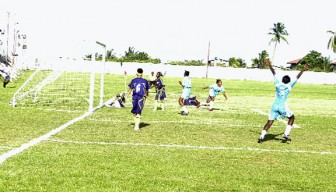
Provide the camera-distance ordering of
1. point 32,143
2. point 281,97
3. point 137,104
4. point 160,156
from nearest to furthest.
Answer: point 160,156 → point 32,143 → point 281,97 → point 137,104

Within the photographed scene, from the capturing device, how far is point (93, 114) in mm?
16812

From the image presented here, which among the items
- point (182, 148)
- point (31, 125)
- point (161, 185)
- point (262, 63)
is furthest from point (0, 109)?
point (262, 63)

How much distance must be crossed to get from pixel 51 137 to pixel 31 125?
2239 millimetres

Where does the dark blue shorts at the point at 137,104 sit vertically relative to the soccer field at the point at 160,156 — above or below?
above

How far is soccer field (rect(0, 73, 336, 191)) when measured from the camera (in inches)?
278

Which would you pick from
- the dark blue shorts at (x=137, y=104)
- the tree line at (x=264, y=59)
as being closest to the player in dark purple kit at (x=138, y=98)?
the dark blue shorts at (x=137, y=104)

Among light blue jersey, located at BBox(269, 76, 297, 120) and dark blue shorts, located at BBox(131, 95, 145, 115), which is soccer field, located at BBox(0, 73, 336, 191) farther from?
light blue jersey, located at BBox(269, 76, 297, 120)

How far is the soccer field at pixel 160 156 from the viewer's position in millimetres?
7066

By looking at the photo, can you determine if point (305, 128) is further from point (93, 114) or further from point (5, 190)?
point (5, 190)

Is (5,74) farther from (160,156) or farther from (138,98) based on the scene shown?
(160,156)

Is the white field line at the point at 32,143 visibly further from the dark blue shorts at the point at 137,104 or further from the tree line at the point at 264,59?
the tree line at the point at 264,59

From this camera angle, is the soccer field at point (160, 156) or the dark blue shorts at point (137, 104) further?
the dark blue shorts at point (137, 104)

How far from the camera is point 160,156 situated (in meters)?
9.23

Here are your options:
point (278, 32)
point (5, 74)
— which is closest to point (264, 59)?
point (278, 32)
